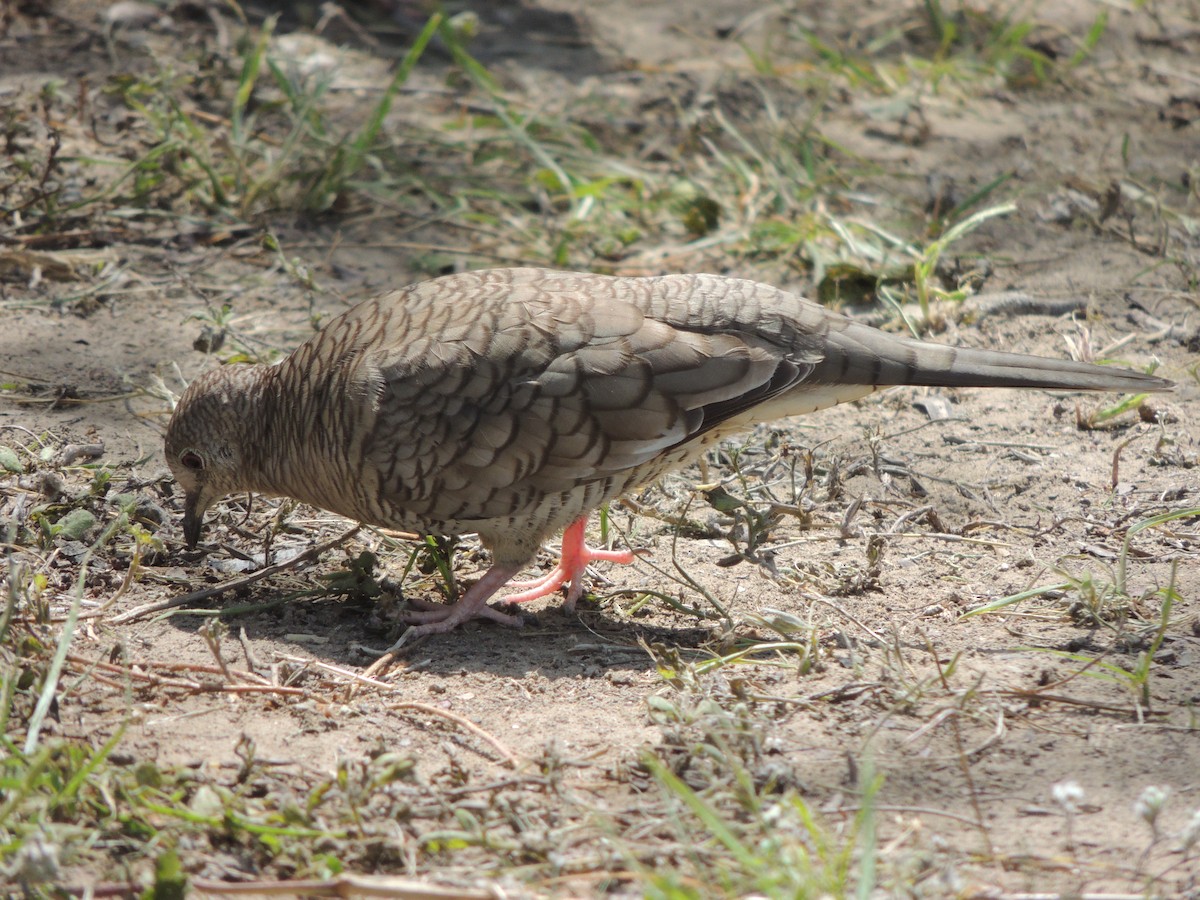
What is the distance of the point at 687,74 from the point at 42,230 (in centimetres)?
385

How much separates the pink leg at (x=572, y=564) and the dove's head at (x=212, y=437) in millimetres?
1037

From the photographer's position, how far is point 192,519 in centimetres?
415

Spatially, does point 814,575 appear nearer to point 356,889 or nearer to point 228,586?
point 228,586

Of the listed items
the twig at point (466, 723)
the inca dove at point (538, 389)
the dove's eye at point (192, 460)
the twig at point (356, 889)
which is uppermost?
the inca dove at point (538, 389)

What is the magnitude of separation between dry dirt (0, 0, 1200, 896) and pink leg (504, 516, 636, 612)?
0.28 feet

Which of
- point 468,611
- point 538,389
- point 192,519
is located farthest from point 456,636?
point 192,519

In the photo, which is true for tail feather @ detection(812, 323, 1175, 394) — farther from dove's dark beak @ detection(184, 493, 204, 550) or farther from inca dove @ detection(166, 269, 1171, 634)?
dove's dark beak @ detection(184, 493, 204, 550)

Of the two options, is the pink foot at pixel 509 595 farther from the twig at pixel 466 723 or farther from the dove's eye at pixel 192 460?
the dove's eye at pixel 192 460

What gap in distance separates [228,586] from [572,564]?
1140mm

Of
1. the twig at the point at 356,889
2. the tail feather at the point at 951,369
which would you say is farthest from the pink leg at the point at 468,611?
the twig at the point at 356,889

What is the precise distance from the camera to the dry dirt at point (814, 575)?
2.83m

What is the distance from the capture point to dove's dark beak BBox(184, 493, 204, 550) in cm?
413

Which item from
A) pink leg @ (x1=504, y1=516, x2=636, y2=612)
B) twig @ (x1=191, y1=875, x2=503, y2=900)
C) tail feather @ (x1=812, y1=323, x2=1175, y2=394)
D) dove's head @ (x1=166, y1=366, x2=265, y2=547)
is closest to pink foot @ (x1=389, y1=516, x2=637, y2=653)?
pink leg @ (x1=504, y1=516, x2=636, y2=612)

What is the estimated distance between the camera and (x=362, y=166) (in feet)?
20.7
